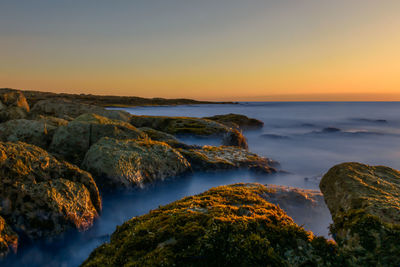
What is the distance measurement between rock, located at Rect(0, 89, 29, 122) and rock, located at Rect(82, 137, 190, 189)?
11422mm

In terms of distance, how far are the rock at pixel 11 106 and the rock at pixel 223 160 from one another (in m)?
12.4

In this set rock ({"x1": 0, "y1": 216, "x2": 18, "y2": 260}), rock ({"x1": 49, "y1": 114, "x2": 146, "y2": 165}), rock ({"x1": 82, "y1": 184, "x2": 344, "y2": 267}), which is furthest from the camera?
rock ({"x1": 49, "y1": 114, "x2": 146, "y2": 165})

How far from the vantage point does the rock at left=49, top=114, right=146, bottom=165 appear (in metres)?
9.15

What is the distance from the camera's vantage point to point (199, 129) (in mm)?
19109

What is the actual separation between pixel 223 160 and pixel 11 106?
16.2 metres

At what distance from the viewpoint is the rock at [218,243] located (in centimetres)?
266

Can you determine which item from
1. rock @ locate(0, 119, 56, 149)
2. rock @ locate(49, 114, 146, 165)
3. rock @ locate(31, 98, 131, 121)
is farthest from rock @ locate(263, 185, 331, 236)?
rock @ locate(31, 98, 131, 121)

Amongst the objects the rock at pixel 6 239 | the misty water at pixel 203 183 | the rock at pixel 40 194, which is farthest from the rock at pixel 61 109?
the rock at pixel 6 239

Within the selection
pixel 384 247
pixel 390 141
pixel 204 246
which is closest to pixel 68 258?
pixel 204 246

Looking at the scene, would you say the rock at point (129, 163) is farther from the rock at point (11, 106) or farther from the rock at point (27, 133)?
the rock at point (11, 106)

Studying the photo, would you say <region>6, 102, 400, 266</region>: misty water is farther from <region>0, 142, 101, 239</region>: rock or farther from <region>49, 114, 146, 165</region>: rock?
<region>49, 114, 146, 165</region>: rock

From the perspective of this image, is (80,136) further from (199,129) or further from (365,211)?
(199,129)

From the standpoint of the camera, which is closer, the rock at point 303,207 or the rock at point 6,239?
the rock at point 6,239

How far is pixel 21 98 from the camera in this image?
19703mm
